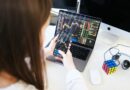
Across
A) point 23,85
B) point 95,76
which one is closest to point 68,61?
point 95,76

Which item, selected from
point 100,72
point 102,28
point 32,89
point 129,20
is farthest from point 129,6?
point 32,89

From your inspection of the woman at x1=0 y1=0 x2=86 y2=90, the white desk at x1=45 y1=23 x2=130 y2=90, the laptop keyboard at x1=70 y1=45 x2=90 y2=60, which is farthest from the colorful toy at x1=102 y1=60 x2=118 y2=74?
the woman at x1=0 y1=0 x2=86 y2=90

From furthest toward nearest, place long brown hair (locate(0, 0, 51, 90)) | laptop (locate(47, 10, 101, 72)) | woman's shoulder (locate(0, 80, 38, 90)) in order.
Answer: laptop (locate(47, 10, 101, 72)) < woman's shoulder (locate(0, 80, 38, 90)) < long brown hair (locate(0, 0, 51, 90))

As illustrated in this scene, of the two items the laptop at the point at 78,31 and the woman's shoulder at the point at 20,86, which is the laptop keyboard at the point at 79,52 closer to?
the laptop at the point at 78,31

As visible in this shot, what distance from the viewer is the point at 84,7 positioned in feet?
4.31

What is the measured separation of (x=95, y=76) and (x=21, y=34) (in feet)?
1.75

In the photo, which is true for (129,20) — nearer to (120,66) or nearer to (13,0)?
(120,66)

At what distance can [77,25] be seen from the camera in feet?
3.89

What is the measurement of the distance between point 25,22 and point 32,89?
0.96 ft

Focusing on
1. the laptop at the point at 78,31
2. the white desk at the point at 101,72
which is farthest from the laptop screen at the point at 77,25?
the white desk at the point at 101,72

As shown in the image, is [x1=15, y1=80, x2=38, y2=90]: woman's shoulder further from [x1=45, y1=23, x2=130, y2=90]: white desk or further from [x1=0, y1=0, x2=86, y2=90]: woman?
[x1=45, y1=23, x2=130, y2=90]: white desk

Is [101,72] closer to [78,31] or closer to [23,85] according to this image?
[78,31]

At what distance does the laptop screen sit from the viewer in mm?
1173

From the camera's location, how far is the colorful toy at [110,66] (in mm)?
1079
